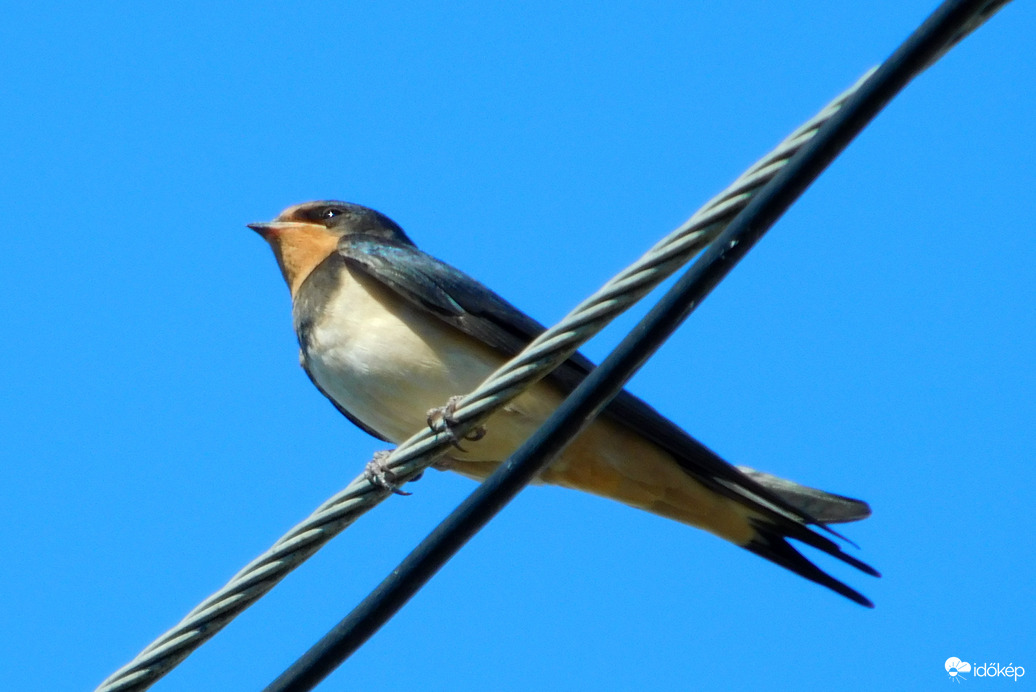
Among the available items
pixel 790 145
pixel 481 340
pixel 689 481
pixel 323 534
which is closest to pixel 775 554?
pixel 689 481

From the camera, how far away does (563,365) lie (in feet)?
18.7

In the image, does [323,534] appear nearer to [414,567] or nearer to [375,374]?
[414,567]

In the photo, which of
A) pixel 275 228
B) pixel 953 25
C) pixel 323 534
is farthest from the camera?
pixel 275 228

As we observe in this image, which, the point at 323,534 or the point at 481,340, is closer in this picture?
the point at 323,534

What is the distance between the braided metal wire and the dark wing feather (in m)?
1.96

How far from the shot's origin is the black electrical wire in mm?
2592

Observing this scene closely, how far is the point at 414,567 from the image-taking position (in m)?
3.23

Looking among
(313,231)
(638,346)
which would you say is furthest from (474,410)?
(313,231)

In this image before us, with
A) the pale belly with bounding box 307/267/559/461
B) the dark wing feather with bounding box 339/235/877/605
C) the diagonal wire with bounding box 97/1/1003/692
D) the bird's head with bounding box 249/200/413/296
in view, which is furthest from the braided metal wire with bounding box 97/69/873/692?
the bird's head with bounding box 249/200/413/296

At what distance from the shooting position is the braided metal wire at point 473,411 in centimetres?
286

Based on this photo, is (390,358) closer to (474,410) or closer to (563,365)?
(563,365)

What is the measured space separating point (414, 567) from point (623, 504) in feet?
8.94

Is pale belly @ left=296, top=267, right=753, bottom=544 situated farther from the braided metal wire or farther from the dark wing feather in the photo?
the braided metal wire

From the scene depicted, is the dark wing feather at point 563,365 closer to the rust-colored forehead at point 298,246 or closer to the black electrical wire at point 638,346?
the rust-colored forehead at point 298,246
